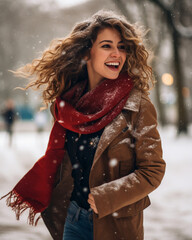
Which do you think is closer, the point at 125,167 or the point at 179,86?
the point at 125,167

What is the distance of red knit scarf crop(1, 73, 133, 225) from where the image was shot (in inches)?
87.1

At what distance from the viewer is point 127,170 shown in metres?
2.04

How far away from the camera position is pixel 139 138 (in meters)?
1.97

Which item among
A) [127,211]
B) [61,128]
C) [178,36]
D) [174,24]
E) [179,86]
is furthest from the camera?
[179,86]

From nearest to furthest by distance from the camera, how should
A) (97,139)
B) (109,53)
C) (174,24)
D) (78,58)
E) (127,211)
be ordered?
1. (127,211)
2. (97,139)
3. (109,53)
4. (78,58)
5. (174,24)

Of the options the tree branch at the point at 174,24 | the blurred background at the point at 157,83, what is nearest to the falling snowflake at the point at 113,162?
the blurred background at the point at 157,83

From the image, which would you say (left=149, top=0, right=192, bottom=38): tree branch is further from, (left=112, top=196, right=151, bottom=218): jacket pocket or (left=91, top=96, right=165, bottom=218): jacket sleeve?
(left=112, top=196, right=151, bottom=218): jacket pocket

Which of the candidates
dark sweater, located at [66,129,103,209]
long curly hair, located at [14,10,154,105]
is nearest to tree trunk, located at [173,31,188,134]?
long curly hair, located at [14,10,154,105]

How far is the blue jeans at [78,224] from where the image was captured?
2193mm

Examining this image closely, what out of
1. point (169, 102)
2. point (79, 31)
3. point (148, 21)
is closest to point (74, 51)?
point (79, 31)

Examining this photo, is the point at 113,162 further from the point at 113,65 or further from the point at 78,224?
the point at 113,65

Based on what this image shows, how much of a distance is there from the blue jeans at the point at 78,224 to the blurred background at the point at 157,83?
1.28m

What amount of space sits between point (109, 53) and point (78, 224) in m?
1.23

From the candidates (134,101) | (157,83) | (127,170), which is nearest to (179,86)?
(157,83)
